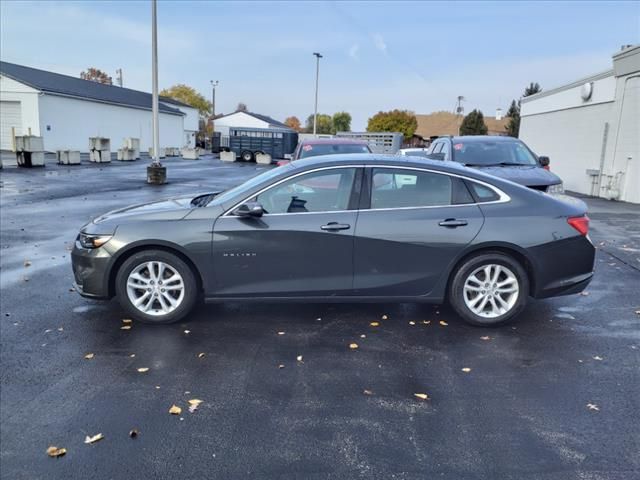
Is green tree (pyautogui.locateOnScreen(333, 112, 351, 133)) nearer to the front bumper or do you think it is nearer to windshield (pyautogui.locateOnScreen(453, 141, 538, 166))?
windshield (pyautogui.locateOnScreen(453, 141, 538, 166))

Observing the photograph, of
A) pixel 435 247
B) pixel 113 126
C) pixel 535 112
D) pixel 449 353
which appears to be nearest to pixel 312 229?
pixel 435 247

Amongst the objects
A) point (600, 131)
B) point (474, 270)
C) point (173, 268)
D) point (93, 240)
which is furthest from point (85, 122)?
point (474, 270)

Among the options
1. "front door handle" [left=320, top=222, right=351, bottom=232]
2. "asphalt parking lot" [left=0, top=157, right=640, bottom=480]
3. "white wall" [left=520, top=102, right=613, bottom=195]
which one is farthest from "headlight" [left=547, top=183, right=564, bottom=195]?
"white wall" [left=520, top=102, right=613, bottom=195]

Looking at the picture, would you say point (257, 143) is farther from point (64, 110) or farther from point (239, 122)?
point (239, 122)

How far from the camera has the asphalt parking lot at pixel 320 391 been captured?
2.94 metres

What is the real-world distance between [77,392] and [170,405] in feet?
2.35

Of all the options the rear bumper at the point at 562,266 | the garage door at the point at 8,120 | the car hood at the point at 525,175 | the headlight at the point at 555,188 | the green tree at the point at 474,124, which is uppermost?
the green tree at the point at 474,124

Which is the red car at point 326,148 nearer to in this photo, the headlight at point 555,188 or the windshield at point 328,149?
the windshield at point 328,149

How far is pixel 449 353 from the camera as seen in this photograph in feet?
14.5

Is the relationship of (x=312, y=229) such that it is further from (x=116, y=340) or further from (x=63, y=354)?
(x=63, y=354)

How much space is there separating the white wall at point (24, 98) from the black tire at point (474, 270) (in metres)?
37.0

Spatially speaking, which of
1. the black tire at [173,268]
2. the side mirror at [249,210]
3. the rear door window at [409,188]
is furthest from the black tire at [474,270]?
the black tire at [173,268]

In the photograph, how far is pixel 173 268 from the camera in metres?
4.81

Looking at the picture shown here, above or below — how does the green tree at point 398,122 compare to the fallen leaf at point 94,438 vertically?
above
